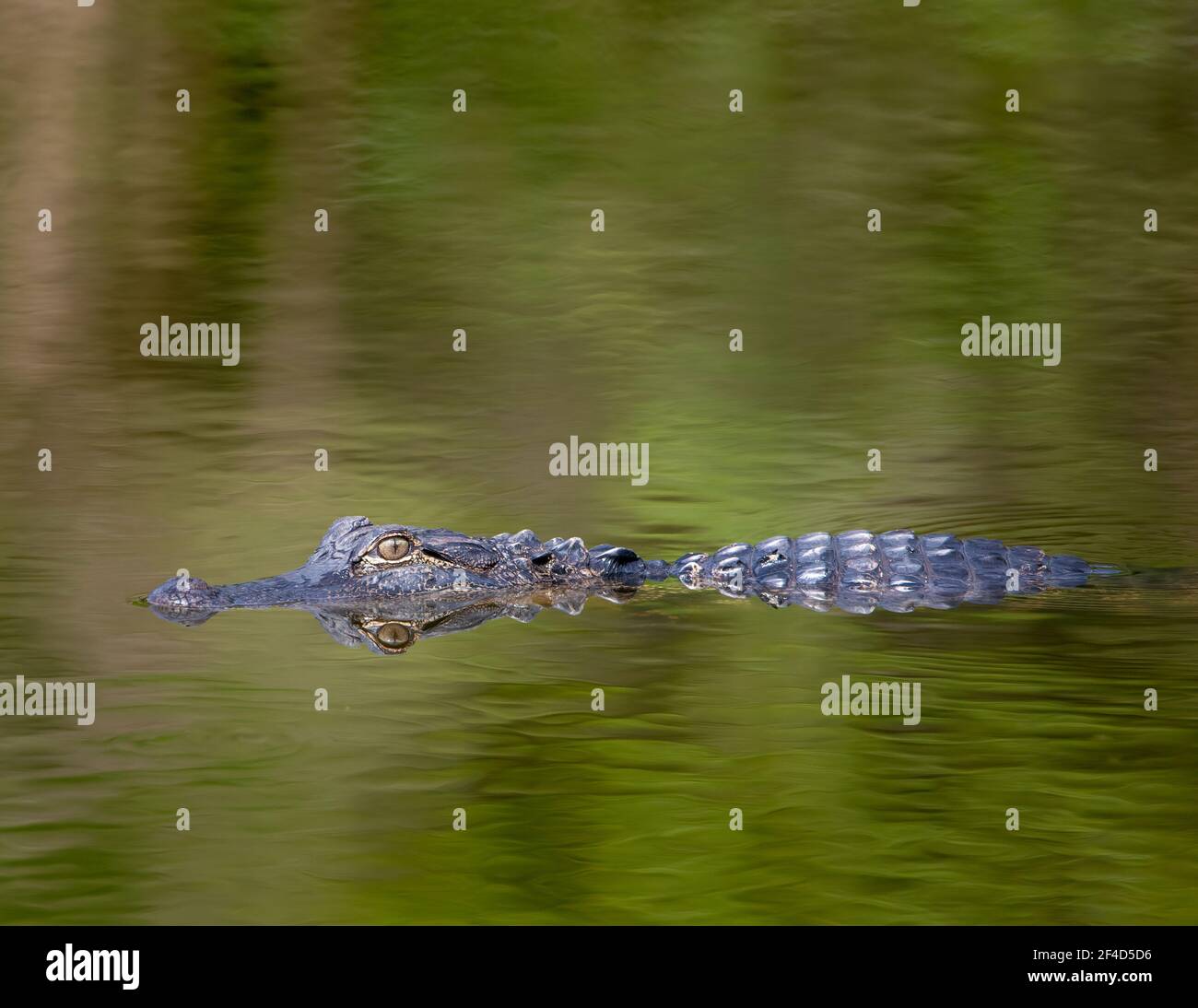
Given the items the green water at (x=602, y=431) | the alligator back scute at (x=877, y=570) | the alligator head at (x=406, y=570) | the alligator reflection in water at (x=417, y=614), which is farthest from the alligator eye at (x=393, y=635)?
the alligator back scute at (x=877, y=570)

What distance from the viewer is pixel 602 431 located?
9312 millimetres

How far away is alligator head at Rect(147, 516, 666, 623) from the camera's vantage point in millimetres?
6508

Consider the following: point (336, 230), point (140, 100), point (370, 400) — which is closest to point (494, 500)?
point (370, 400)

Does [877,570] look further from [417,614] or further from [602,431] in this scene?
[602,431]

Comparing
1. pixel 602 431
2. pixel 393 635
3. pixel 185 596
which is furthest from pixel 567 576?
pixel 602 431

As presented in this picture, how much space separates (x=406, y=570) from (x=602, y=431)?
2.68 m

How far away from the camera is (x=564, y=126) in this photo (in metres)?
12.8

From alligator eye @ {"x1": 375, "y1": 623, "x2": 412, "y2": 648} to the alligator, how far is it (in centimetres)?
4

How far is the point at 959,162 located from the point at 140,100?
6607 mm

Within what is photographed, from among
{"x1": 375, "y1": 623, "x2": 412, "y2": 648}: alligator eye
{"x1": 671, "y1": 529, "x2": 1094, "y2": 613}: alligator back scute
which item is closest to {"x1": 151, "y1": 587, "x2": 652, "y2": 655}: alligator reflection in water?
{"x1": 375, "y1": 623, "x2": 412, "y2": 648}: alligator eye

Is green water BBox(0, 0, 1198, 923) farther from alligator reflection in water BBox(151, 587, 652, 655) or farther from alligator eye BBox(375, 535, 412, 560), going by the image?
alligator eye BBox(375, 535, 412, 560)

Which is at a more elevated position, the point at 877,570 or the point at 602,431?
the point at 602,431

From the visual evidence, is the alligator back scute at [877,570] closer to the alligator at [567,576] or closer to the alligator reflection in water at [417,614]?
the alligator at [567,576]

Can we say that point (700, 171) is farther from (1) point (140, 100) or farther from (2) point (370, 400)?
(1) point (140, 100)
